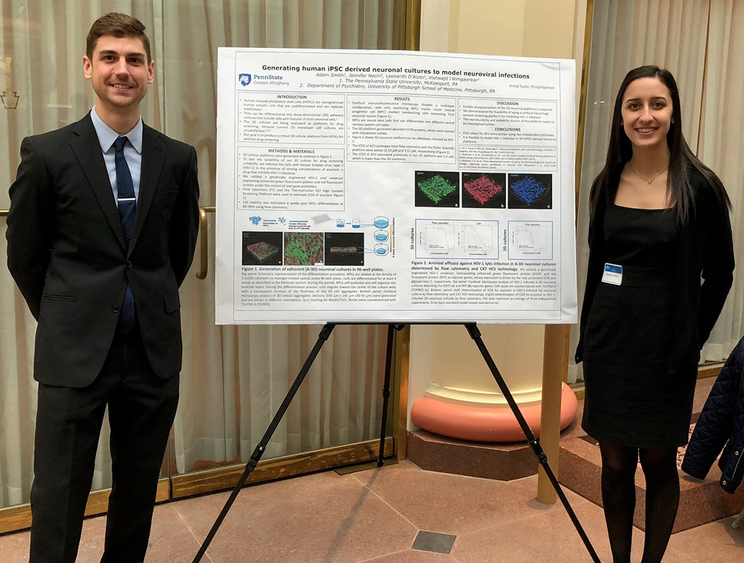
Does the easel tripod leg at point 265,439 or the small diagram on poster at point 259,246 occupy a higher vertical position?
the small diagram on poster at point 259,246

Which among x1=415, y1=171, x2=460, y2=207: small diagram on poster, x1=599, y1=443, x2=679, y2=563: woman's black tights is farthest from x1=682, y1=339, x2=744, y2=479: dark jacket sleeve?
x1=415, y1=171, x2=460, y2=207: small diagram on poster

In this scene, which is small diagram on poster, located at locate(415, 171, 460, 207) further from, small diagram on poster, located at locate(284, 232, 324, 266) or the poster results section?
small diagram on poster, located at locate(284, 232, 324, 266)

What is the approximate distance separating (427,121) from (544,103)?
39 cm

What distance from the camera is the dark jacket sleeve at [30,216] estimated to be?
1729 millimetres

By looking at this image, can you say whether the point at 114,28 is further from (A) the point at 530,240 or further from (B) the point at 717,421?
(B) the point at 717,421

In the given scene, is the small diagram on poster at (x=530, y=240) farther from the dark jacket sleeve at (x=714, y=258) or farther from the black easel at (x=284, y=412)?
the dark jacket sleeve at (x=714, y=258)

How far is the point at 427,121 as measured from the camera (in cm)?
220

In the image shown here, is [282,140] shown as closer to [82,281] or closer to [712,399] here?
[82,281]

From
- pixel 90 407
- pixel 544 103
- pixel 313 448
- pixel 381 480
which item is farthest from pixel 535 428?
pixel 90 407

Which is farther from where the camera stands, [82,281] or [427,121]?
[427,121]

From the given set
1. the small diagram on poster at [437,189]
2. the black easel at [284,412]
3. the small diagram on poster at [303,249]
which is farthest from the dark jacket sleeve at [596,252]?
the small diagram on poster at [303,249]

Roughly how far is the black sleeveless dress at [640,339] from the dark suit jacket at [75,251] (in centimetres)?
130

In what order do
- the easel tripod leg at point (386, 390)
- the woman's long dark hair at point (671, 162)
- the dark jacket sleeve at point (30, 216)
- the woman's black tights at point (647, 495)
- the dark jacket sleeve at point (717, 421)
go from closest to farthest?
the dark jacket sleeve at point (30, 216)
the woman's long dark hair at point (671, 162)
the woman's black tights at point (647, 495)
the dark jacket sleeve at point (717, 421)
the easel tripod leg at point (386, 390)

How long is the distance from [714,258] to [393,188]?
3.12ft
